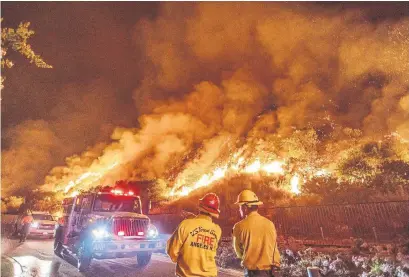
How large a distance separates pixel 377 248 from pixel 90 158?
25595 millimetres

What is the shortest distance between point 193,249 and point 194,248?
0.06 feet

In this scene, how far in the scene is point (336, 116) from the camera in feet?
68.5

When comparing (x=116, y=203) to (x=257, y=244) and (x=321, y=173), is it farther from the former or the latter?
(x=321, y=173)

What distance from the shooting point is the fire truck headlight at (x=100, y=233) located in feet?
28.2

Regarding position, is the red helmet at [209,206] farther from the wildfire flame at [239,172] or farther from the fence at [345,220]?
the wildfire flame at [239,172]

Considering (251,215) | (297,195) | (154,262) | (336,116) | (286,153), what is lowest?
(154,262)

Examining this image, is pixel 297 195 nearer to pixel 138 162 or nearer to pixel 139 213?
pixel 139 213

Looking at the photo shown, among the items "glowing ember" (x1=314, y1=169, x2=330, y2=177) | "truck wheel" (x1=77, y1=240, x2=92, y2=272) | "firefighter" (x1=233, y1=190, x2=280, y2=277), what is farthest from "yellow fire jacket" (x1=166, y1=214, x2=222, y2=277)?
"glowing ember" (x1=314, y1=169, x2=330, y2=177)

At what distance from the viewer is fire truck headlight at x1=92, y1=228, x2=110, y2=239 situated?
8.59 m

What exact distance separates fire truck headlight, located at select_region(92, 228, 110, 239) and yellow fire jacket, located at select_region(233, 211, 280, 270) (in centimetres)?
605

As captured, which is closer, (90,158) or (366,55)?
(366,55)

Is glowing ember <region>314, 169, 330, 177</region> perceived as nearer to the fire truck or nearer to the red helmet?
the fire truck

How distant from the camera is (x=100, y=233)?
8648 mm

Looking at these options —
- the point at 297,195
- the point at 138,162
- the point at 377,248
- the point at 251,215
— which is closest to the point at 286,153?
the point at 297,195
